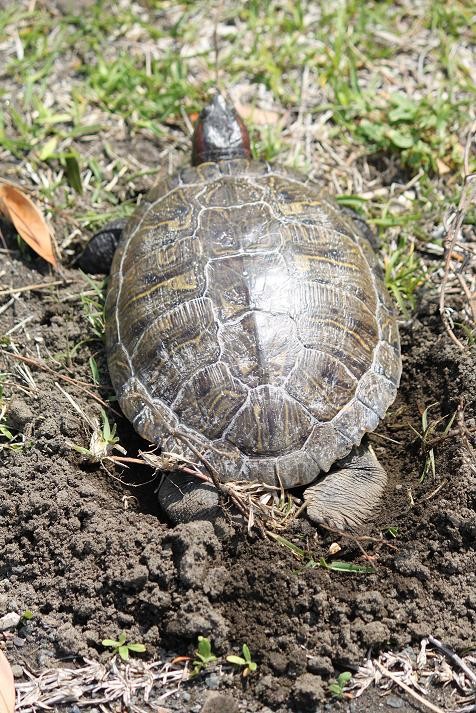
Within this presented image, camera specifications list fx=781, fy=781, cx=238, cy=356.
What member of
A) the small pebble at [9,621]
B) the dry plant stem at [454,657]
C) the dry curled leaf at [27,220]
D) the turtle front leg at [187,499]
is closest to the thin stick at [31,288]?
the dry curled leaf at [27,220]

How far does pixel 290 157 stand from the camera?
5305mm

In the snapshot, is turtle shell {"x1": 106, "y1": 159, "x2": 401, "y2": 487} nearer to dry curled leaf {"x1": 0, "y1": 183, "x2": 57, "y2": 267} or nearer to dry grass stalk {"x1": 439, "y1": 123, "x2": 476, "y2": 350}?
dry grass stalk {"x1": 439, "y1": 123, "x2": 476, "y2": 350}

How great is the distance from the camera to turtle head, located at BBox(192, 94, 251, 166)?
477cm

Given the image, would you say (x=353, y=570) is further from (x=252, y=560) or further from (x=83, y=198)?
(x=83, y=198)

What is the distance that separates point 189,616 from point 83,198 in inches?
115

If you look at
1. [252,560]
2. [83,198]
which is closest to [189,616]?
[252,560]

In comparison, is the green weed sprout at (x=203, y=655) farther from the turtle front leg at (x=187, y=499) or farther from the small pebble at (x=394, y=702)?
the small pebble at (x=394, y=702)

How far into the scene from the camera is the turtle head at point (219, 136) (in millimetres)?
4773

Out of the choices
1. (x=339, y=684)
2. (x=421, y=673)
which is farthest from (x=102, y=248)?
(x=421, y=673)

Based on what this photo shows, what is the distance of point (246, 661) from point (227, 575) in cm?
37

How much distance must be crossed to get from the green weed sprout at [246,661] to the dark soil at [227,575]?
0.03 m

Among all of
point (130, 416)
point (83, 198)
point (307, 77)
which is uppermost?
point (307, 77)

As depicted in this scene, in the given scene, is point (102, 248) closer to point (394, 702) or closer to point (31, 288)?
point (31, 288)

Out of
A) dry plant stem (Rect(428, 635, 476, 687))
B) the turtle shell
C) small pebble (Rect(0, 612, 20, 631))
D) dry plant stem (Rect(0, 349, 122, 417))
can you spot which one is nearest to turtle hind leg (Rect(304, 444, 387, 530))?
the turtle shell
